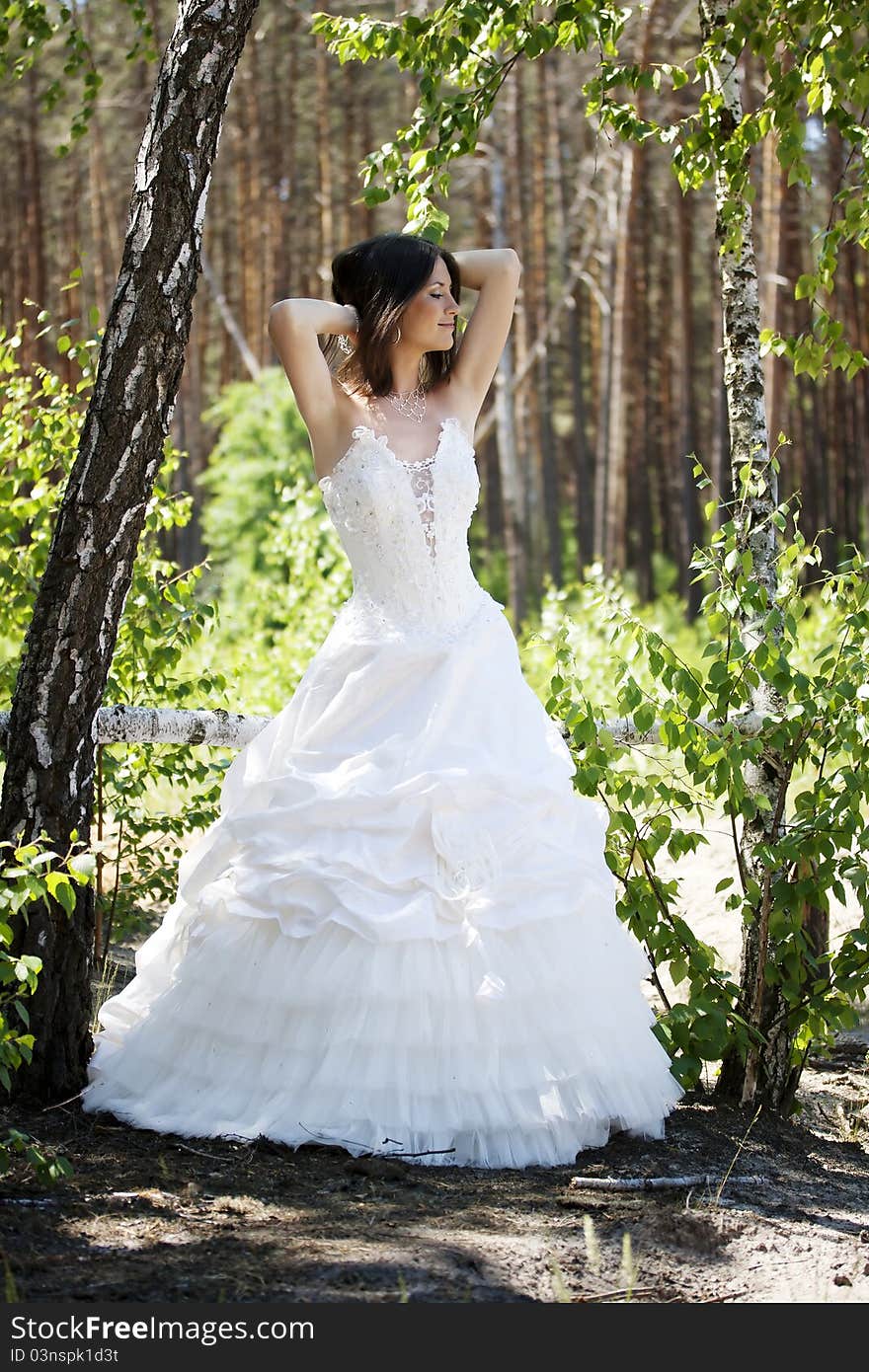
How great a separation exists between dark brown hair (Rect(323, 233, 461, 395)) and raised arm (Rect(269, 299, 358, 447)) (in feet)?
0.37

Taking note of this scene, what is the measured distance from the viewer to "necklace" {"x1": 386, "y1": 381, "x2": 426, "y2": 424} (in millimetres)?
4516

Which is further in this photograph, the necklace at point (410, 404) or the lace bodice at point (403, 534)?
the necklace at point (410, 404)

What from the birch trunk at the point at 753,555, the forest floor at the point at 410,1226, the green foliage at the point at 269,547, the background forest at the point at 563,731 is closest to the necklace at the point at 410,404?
the background forest at the point at 563,731

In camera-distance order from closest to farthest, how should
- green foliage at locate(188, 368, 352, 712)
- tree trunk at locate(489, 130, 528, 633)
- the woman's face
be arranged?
the woman's face → green foliage at locate(188, 368, 352, 712) → tree trunk at locate(489, 130, 528, 633)

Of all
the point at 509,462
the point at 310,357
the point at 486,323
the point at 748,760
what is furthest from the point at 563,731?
the point at 509,462

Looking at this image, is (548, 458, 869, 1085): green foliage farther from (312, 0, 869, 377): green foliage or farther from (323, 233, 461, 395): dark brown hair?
(323, 233, 461, 395): dark brown hair

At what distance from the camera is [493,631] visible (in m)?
4.38

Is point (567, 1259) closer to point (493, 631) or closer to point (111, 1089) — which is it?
point (111, 1089)

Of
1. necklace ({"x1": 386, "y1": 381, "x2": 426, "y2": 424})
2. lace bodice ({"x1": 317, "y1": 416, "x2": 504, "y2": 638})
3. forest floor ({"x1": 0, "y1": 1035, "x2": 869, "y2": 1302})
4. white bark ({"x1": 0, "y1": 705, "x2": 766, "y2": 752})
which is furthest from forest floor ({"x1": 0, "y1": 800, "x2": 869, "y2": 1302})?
necklace ({"x1": 386, "y1": 381, "x2": 426, "y2": 424})

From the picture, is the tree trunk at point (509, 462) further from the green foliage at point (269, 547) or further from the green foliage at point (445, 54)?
the green foliage at point (445, 54)

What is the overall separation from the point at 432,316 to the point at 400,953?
1968mm

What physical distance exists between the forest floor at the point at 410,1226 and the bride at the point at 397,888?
118 mm

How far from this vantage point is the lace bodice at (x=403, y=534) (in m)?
4.32

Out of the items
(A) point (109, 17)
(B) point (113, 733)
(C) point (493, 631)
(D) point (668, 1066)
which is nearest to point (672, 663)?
(C) point (493, 631)
